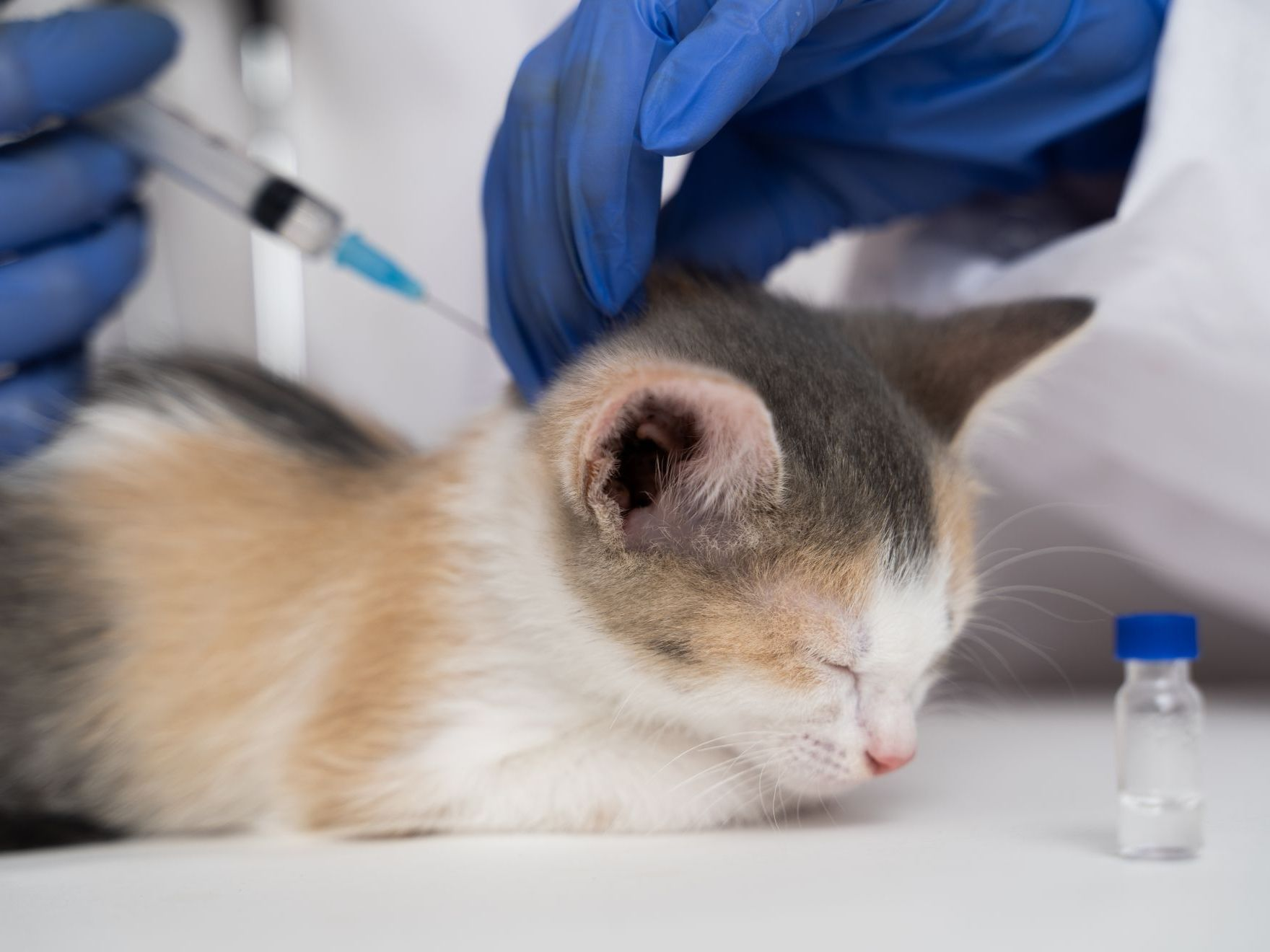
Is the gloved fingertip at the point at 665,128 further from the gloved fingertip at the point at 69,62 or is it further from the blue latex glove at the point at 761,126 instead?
the gloved fingertip at the point at 69,62

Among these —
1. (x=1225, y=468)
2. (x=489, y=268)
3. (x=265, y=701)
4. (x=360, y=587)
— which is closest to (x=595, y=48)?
(x=489, y=268)

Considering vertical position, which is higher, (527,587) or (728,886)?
(527,587)

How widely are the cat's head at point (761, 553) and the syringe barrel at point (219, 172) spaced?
65 cm

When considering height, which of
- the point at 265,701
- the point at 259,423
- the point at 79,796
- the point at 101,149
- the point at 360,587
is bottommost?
the point at 79,796

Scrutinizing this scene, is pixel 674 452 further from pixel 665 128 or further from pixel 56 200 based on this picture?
pixel 56 200

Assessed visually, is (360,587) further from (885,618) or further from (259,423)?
(885,618)

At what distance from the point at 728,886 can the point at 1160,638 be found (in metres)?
0.37

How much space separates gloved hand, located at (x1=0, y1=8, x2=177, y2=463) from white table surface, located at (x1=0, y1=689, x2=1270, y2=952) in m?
0.71

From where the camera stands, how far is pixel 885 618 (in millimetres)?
960

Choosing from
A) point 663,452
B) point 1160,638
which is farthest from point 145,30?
point 1160,638

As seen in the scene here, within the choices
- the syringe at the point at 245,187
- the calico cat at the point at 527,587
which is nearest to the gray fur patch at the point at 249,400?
the calico cat at the point at 527,587

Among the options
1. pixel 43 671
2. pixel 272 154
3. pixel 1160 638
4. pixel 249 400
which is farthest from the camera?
pixel 272 154

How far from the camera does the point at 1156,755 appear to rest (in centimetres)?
91

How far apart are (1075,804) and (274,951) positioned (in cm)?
73
